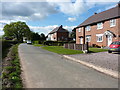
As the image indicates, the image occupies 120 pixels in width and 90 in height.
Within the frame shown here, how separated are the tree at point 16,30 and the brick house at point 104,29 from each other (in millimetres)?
61388

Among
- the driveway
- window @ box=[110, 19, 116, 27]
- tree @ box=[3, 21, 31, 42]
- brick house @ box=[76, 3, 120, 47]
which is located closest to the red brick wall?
brick house @ box=[76, 3, 120, 47]

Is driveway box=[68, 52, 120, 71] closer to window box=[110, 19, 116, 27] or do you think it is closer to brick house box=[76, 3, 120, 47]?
brick house box=[76, 3, 120, 47]

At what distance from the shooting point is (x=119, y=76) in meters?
5.43

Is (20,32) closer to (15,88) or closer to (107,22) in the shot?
(107,22)

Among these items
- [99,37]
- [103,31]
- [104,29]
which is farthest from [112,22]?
[99,37]

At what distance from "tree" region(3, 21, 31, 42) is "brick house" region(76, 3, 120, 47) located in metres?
61.4

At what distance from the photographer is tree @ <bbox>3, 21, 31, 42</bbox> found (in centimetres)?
7769

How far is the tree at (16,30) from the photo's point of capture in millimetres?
77688

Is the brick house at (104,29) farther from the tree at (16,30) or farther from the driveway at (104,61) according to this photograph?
the tree at (16,30)

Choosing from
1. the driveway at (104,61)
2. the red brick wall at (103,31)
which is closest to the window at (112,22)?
the red brick wall at (103,31)

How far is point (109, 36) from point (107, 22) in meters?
2.91

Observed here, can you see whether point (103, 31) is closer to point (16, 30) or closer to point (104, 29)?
point (104, 29)

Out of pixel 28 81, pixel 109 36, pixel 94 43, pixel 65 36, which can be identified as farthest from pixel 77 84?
pixel 65 36

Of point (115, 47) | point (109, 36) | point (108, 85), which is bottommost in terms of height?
point (108, 85)
